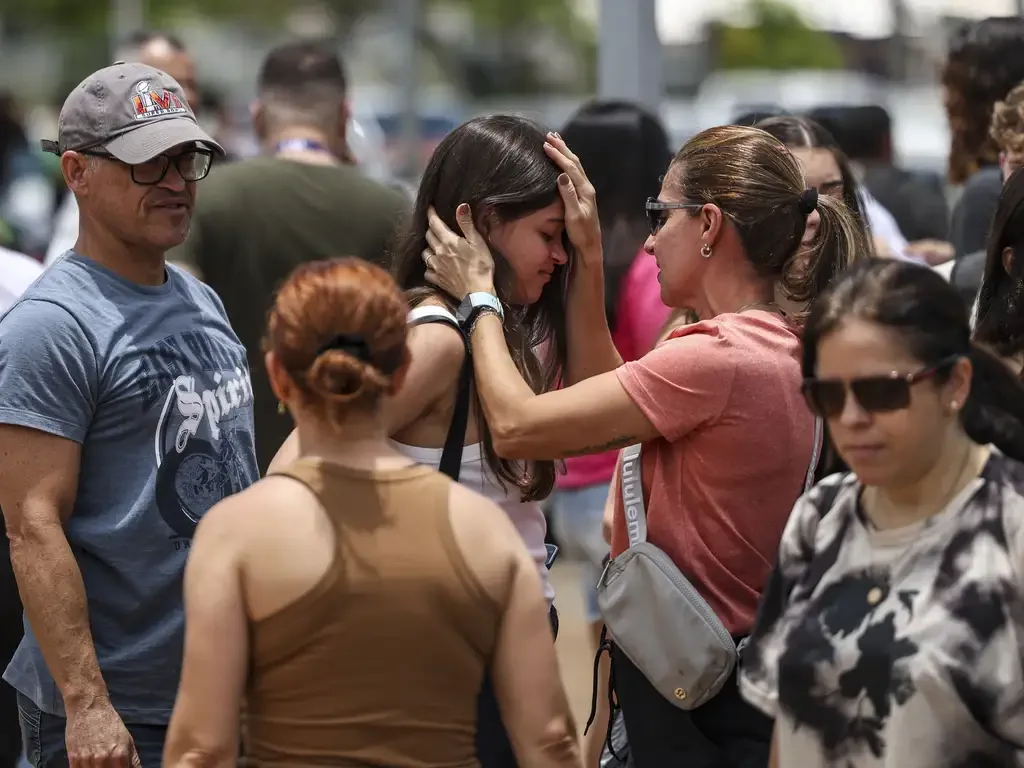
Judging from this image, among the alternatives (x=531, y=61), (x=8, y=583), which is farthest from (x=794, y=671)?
(x=531, y=61)

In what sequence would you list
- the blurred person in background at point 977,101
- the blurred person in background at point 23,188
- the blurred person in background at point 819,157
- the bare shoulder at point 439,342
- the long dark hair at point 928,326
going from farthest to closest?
the blurred person in background at point 23,188, the blurred person in background at point 977,101, the blurred person in background at point 819,157, the bare shoulder at point 439,342, the long dark hair at point 928,326

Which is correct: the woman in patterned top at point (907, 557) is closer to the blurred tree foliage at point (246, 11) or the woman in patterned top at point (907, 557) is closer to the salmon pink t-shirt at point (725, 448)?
the salmon pink t-shirt at point (725, 448)

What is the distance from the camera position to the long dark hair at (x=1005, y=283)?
326 centimetres

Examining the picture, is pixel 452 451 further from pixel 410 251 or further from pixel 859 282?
pixel 859 282

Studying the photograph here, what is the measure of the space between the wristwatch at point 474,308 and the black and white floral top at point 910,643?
2.87ft

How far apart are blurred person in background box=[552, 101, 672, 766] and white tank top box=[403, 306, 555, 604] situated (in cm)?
181

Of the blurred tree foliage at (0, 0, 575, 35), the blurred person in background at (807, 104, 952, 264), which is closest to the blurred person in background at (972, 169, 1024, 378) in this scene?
the blurred person in background at (807, 104, 952, 264)

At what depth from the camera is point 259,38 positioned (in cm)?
5516

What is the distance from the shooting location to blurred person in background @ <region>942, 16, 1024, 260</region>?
196 inches

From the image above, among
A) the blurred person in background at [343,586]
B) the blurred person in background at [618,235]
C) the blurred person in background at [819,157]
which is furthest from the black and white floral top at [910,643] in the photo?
the blurred person in background at [618,235]

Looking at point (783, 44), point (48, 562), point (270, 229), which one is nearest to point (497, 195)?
point (48, 562)

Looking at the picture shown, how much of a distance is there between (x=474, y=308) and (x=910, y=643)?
3.80 ft

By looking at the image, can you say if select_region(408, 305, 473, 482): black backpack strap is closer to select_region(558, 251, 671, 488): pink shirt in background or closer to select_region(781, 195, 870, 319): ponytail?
select_region(781, 195, 870, 319): ponytail

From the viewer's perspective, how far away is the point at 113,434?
3461 mm
